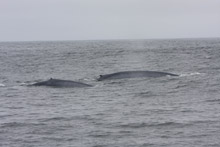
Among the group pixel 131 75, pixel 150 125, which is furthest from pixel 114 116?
pixel 131 75

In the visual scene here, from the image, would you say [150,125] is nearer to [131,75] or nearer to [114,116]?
[114,116]

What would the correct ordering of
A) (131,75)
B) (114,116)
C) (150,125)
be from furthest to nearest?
(131,75)
(114,116)
(150,125)

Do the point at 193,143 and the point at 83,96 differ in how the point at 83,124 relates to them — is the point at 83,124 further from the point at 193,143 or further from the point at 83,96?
the point at 83,96

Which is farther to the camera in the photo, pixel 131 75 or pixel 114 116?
pixel 131 75

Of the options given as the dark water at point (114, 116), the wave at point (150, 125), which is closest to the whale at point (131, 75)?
the dark water at point (114, 116)

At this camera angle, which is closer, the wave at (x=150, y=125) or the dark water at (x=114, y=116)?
the dark water at (x=114, y=116)

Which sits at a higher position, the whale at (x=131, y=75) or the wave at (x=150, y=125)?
the whale at (x=131, y=75)

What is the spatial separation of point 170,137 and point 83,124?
4205mm

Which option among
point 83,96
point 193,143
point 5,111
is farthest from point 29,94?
point 193,143

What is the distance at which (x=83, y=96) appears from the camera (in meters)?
28.2

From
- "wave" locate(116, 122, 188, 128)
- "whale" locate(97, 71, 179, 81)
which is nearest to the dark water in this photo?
"wave" locate(116, 122, 188, 128)

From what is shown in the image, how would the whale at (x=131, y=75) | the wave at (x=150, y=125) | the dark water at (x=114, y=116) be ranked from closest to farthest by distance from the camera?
1. the dark water at (x=114, y=116)
2. the wave at (x=150, y=125)
3. the whale at (x=131, y=75)

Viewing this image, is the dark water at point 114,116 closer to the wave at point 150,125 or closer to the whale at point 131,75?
the wave at point 150,125

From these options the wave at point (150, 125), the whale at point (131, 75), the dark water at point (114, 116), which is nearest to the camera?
the dark water at point (114, 116)
